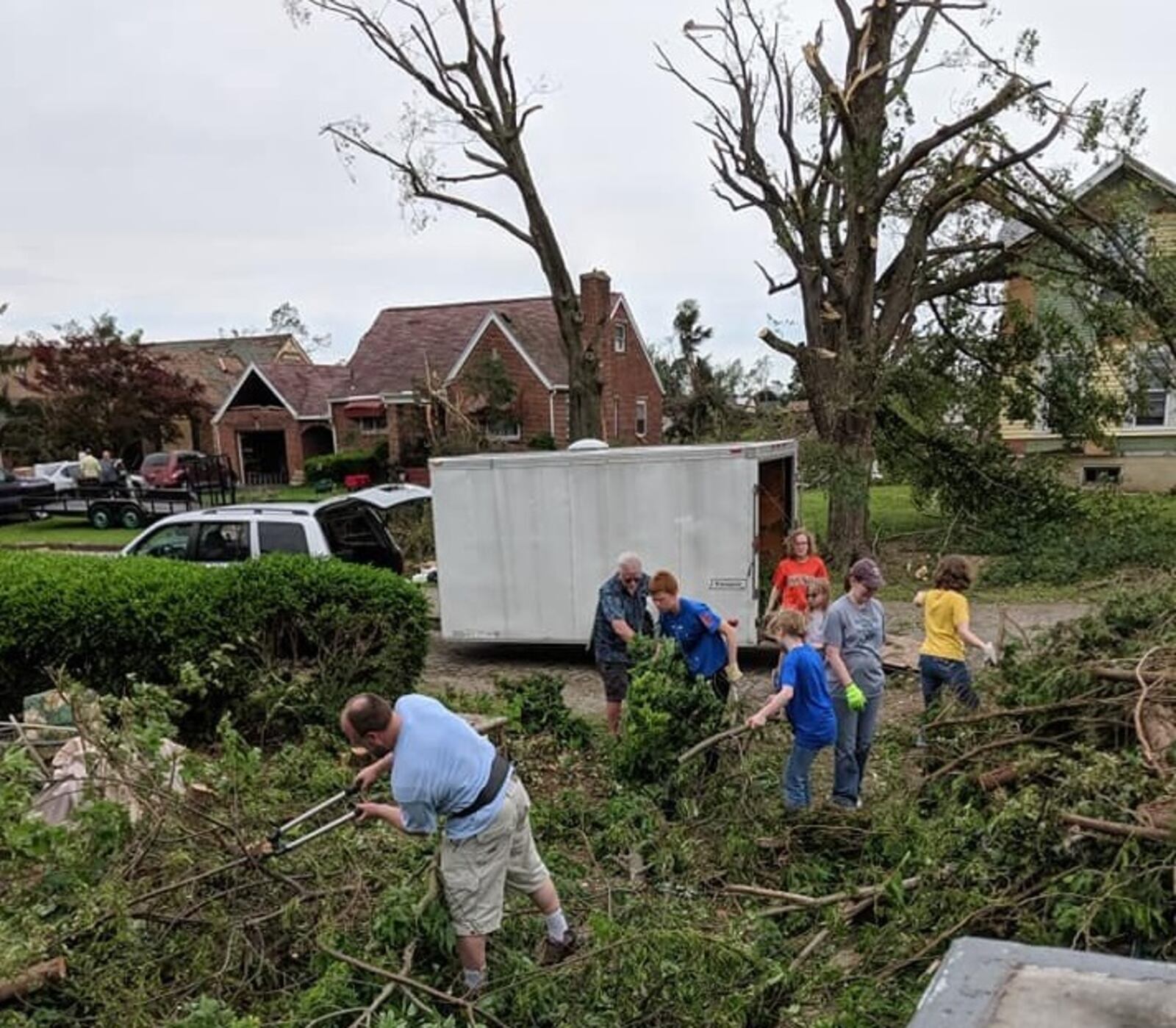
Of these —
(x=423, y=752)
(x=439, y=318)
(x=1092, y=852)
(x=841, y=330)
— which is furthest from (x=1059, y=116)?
(x=439, y=318)

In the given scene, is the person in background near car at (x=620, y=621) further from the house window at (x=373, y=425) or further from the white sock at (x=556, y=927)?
the house window at (x=373, y=425)

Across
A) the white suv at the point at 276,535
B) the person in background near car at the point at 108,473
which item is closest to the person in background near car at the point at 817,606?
the white suv at the point at 276,535

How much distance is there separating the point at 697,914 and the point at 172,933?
8.40 ft

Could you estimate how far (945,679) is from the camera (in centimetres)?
655

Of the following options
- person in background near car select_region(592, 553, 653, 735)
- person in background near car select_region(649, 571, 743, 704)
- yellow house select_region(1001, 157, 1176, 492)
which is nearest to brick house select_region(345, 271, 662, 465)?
yellow house select_region(1001, 157, 1176, 492)

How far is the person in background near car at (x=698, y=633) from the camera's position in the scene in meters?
6.44

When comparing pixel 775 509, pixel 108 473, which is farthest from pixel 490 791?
pixel 108 473

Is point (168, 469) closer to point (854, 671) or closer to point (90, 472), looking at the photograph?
point (90, 472)

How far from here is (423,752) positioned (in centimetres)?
391

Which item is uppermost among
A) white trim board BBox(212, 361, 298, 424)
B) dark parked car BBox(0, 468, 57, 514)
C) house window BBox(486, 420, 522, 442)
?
white trim board BBox(212, 361, 298, 424)

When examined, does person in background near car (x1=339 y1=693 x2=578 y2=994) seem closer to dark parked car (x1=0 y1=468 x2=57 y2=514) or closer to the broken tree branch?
the broken tree branch

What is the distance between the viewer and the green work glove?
18.7ft

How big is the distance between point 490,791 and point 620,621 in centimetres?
301

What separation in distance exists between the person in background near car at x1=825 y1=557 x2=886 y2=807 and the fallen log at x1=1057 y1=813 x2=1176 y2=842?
5.76 feet
